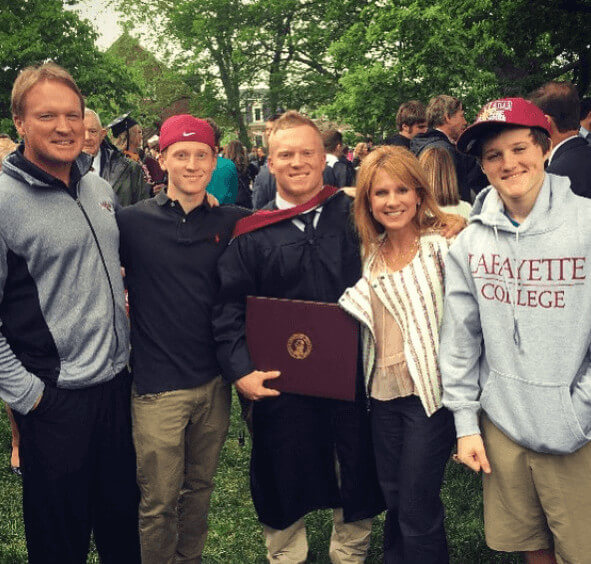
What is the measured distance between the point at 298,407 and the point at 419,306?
2.76 ft

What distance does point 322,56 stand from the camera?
26.9m

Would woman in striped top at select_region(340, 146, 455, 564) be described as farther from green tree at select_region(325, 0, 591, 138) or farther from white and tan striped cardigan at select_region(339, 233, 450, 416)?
green tree at select_region(325, 0, 591, 138)

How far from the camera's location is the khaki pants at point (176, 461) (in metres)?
2.88

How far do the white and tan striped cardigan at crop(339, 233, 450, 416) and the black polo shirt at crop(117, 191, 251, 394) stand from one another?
71 cm

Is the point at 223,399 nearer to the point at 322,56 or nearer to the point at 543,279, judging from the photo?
the point at 543,279

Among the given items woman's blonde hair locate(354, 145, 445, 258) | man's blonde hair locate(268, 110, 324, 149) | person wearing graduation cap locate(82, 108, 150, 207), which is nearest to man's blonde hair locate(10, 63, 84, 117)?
man's blonde hair locate(268, 110, 324, 149)

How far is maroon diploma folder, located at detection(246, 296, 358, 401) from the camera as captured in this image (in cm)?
269

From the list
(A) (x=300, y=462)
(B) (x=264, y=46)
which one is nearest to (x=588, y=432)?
(A) (x=300, y=462)

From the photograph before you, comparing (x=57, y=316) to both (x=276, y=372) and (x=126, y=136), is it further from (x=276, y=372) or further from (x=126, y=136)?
(x=126, y=136)

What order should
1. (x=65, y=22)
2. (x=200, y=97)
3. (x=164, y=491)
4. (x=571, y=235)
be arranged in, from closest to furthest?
(x=571, y=235)
(x=164, y=491)
(x=65, y=22)
(x=200, y=97)

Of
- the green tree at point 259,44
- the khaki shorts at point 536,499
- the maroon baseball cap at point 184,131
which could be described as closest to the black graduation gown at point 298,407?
the maroon baseball cap at point 184,131

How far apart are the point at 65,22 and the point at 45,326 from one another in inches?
892

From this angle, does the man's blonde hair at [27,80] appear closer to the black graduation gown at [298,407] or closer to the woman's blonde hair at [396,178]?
the black graduation gown at [298,407]

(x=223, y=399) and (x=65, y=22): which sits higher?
(x=65, y=22)
